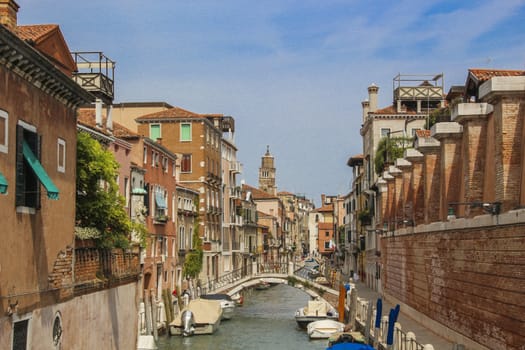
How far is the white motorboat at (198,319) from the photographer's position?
104ft

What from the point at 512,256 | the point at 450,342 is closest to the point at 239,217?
the point at 450,342

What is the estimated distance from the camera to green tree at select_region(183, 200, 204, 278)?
41.7m

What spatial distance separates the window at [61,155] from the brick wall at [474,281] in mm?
7879

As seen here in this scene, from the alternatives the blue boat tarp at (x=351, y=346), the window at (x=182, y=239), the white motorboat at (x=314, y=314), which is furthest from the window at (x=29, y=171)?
the window at (x=182, y=239)

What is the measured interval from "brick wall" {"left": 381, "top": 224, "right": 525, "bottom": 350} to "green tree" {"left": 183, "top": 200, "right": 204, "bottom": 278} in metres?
17.6

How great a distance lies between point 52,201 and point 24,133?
1.61 meters

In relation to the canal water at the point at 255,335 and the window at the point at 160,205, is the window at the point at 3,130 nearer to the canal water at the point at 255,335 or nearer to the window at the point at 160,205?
the canal water at the point at 255,335

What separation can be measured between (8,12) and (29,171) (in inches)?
118

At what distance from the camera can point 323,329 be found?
31.1m

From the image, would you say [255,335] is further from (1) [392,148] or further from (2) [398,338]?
(2) [398,338]

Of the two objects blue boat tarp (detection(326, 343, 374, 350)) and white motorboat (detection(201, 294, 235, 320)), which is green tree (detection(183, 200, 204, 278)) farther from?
blue boat tarp (detection(326, 343, 374, 350))

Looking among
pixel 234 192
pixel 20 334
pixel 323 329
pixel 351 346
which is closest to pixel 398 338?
pixel 351 346

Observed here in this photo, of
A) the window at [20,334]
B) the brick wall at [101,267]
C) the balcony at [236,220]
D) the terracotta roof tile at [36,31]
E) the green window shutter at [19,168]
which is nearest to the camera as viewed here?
the window at [20,334]

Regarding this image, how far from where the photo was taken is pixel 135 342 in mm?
19078
